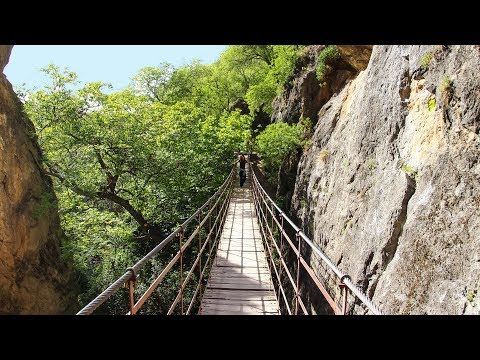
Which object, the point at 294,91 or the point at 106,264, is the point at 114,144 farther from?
the point at 294,91

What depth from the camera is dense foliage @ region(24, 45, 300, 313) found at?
13.2m

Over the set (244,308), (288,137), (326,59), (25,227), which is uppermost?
(326,59)

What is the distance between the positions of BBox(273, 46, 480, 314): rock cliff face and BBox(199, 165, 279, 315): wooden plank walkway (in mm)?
1520

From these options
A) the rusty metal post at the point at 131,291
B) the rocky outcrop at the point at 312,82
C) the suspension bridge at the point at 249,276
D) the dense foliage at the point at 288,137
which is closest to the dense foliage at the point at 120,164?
the dense foliage at the point at 288,137

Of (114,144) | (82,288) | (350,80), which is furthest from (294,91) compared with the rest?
(82,288)

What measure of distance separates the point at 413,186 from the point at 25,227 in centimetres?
1281

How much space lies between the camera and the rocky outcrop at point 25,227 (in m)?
12.2

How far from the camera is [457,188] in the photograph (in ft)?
12.5

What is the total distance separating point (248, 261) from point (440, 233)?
4333mm

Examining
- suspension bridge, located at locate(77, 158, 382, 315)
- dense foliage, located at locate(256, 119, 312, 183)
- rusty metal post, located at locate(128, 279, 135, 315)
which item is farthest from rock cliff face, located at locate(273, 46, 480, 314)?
dense foliage, located at locate(256, 119, 312, 183)

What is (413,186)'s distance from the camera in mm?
4926

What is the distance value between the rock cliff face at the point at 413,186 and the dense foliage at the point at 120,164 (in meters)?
6.47

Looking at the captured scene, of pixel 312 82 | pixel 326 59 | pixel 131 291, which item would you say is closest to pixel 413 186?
pixel 131 291

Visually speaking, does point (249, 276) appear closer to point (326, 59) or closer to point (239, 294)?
point (239, 294)
